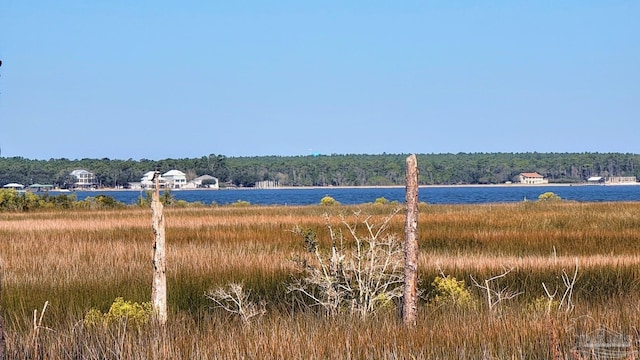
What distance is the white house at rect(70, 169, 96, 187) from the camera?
6094 inches

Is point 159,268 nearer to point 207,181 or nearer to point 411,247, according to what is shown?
point 411,247

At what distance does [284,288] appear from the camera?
1310 cm

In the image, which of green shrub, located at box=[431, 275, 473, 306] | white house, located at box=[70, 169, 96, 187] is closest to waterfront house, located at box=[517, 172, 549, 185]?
white house, located at box=[70, 169, 96, 187]

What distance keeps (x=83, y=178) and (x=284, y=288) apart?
15097 centimetres

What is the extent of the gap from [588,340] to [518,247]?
41.6ft

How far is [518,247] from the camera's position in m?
19.5

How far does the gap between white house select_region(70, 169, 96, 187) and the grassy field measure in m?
130

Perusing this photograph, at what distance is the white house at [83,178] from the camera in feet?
508

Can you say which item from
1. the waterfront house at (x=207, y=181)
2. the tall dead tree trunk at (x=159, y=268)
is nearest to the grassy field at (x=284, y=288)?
the tall dead tree trunk at (x=159, y=268)

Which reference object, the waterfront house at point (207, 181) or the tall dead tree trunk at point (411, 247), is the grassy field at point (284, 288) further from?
the waterfront house at point (207, 181)

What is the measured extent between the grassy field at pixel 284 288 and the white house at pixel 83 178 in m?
130

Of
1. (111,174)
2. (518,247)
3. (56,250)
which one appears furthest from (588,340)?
(111,174)

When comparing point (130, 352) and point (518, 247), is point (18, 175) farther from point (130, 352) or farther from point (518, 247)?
point (130, 352)

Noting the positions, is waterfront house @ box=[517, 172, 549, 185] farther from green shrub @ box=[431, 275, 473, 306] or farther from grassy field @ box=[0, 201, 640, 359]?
green shrub @ box=[431, 275, 473, 306]
